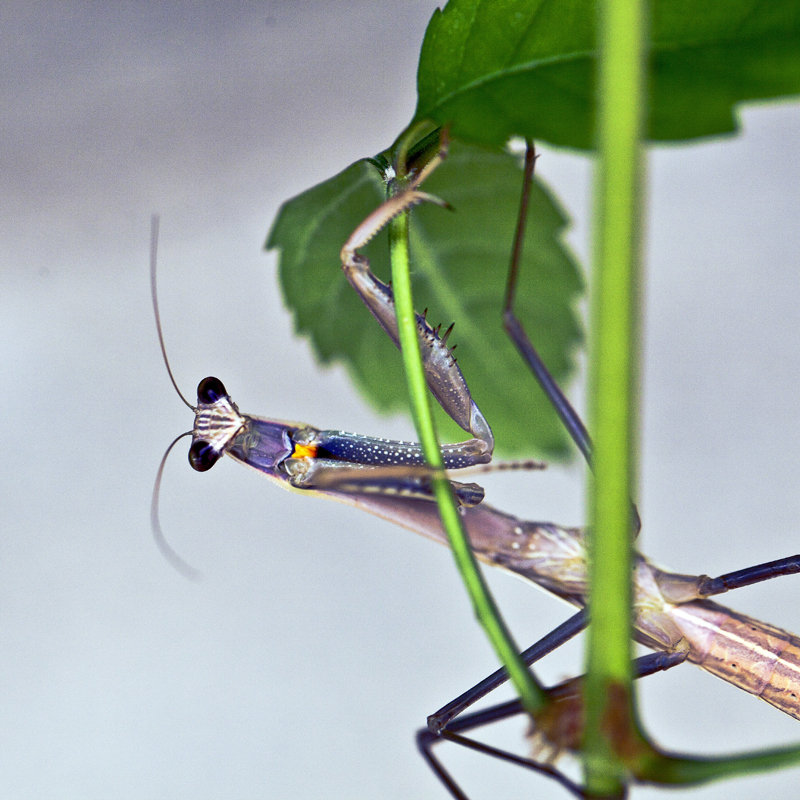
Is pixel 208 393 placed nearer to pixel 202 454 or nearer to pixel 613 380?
pixel 202 454

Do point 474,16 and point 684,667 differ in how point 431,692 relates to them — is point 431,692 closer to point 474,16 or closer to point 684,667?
point 684,667

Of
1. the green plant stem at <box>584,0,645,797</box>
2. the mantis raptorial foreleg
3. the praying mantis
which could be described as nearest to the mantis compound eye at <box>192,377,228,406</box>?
the praying mantis

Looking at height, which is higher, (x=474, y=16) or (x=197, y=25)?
(x=197, y=25)

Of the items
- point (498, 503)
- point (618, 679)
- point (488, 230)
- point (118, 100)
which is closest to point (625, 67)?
point (618, 679)

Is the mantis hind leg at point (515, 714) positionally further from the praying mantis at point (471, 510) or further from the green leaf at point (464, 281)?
the green leaf at point (464, 281)

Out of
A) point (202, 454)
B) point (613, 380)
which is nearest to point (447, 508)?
point (613, 380)

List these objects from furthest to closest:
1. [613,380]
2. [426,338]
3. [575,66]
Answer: [426,338] → [575,66] → [613,380]

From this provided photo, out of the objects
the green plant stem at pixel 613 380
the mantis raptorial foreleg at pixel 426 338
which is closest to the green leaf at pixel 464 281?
the mantis raptorial foreleg at pixel 426 338
